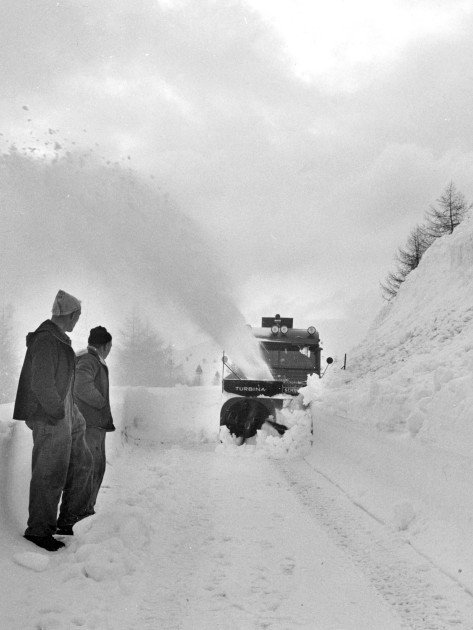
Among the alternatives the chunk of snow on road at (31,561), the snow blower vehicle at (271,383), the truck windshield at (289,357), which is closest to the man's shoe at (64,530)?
the chunk of snow on road at (31,561)

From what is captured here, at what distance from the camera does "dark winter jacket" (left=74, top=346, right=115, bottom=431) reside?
5.86 meters

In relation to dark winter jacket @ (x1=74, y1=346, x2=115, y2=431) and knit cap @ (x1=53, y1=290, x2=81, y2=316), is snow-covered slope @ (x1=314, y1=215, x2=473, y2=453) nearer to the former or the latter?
dark winter jacket @ (x1=74, y1=346, x2=115, y2=431)

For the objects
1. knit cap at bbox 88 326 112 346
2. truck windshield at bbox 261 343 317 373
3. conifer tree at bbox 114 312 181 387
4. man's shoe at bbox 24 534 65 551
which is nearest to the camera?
man's shoe at bbox 24 534 65 551

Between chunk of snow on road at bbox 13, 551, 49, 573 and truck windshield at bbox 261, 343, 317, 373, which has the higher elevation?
truck windshield at bbox 261, 343, 317, 373

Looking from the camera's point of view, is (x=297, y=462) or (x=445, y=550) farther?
(x=297, y=462)

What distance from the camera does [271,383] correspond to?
12.3 metres

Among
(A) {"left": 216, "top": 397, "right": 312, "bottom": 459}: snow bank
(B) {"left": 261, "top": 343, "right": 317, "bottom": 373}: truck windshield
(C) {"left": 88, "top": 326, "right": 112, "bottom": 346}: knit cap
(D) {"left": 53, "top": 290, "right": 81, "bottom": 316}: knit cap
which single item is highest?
(B) {"left": 261, "top": 343, "right": 317, "bottom": 373}: truck windshield

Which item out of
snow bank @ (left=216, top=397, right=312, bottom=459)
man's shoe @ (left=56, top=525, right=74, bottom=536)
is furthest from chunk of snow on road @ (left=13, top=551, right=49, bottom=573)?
snow bank @ (left=216, top=397, right=312, bottom=459)

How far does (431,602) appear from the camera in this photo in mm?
3883

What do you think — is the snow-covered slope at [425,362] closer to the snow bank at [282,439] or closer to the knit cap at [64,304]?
the snow bank at [282,439]

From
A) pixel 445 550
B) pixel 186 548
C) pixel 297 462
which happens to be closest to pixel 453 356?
pixel 297 462

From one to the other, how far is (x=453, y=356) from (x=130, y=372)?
50895mm

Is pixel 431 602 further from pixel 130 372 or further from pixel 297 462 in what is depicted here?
pixel 130 372

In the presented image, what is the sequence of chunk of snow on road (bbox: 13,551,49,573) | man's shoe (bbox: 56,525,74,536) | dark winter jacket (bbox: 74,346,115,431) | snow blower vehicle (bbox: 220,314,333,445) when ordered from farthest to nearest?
snow blower vehicle (bbox: 220,314,333,445) < dark winter jacket (bbox: 74,346,115,431) < man's shoe (bbox: 56,525,74,536) < chunk of snow on road (bbox: 13,551,49,573)
